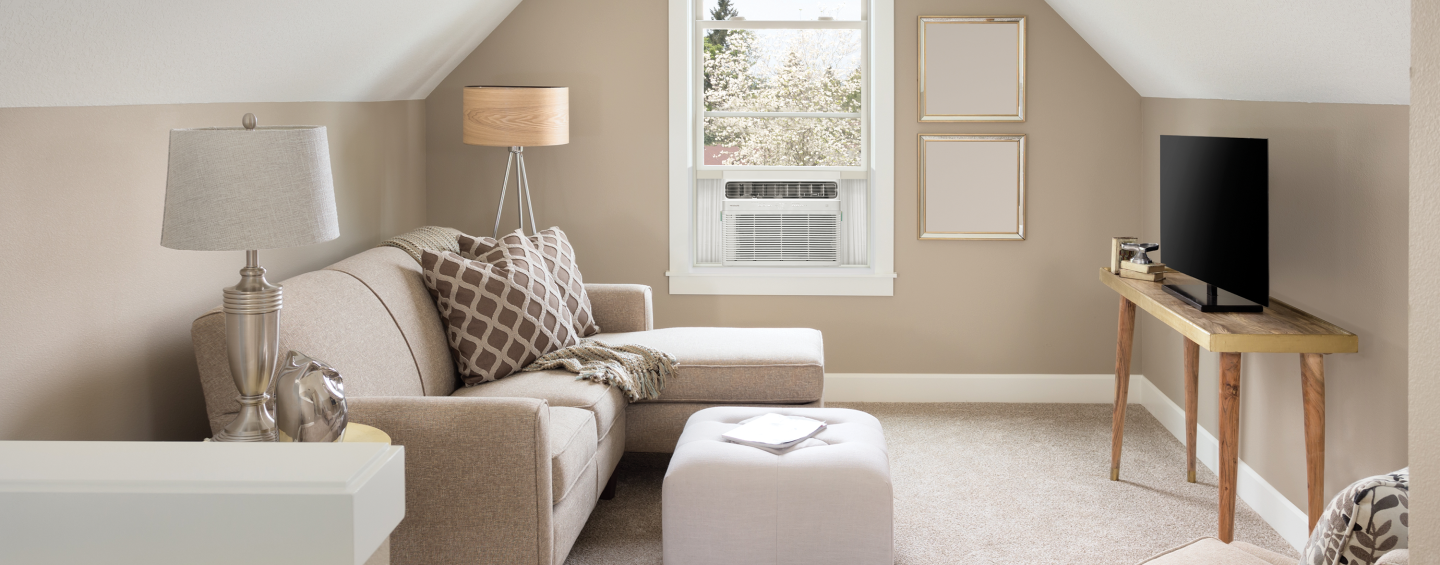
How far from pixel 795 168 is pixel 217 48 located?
2722 mm

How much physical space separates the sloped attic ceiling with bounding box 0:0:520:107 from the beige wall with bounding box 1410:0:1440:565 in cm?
216

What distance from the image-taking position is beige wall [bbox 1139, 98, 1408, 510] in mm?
2566

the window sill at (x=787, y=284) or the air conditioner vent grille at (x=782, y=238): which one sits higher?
the air conditioner vent grille at (x=782, y=238)

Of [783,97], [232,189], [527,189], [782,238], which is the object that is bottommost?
[782,238]

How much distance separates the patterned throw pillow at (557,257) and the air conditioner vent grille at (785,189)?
3.76ft

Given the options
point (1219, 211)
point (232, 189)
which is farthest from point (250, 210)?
point (1219, 211)

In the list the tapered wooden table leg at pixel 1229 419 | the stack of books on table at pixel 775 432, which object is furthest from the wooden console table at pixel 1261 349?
the stack of books on table at pixel 775 432

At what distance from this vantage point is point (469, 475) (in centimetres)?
241

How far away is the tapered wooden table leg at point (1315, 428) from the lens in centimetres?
259

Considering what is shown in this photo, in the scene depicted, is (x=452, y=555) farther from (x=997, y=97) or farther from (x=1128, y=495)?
(x=997, y=97)

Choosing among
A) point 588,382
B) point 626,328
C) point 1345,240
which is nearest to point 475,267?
point 588,382

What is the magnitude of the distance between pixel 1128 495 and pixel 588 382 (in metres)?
1.84

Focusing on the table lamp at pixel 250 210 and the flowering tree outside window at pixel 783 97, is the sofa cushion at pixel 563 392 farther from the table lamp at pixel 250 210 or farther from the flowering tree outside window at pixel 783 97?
the flowering tree outside window at pixel 783 97

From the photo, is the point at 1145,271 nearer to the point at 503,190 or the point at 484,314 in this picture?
the point at 484,314
